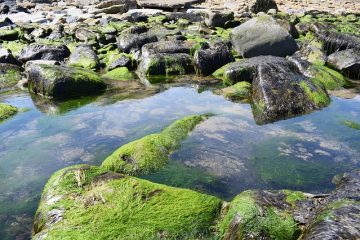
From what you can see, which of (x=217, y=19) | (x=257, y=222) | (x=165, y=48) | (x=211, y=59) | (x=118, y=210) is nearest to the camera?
(x=257, y=222)

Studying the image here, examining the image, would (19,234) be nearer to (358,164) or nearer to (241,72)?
(358,164)

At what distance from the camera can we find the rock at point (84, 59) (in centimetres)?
1611

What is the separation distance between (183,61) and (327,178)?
915cm

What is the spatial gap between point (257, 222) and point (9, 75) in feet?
41.5

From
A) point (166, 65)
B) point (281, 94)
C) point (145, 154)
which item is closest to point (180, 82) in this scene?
point (166, 65)

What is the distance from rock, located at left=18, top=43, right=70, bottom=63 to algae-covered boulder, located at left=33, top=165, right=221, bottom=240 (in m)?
12.0

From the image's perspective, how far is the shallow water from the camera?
711 centimetres

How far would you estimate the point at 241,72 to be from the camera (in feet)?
43.6

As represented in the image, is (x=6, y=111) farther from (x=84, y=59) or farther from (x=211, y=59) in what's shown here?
(x=211, y=59)

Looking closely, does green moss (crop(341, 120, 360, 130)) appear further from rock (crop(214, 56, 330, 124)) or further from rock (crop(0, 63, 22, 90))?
rock (crop(0, 63, 22, 90))

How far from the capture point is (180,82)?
46.6ft

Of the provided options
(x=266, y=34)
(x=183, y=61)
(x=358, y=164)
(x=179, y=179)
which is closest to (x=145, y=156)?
(x=179, y=179)

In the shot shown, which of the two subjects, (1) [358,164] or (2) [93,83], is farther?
(2) [93,83]

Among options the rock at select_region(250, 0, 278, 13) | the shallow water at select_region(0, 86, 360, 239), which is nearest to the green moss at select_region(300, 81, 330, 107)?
Answer: the shallow water at select_region(0, 86, 360, 239)
